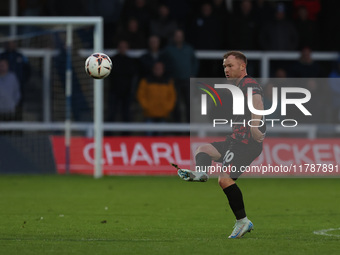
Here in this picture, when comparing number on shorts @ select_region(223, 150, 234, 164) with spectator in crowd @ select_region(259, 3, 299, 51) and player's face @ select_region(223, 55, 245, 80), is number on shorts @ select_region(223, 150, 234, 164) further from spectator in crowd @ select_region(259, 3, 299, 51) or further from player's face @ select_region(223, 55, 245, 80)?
spectator in crowd @ select_region(259, 3, 299, 51)

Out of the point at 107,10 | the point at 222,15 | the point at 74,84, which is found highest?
the point at 107,10

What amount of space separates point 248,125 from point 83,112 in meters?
10.6

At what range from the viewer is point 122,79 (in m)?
19.3

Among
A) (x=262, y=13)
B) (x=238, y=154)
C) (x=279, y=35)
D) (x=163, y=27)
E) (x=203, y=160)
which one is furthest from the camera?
(x=262, y=13)

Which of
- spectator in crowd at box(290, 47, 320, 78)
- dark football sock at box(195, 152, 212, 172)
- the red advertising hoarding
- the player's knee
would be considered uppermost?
spectator in crowd at box(290, 47, 320, 78)

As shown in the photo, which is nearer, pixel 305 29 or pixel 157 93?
pixel 157 93

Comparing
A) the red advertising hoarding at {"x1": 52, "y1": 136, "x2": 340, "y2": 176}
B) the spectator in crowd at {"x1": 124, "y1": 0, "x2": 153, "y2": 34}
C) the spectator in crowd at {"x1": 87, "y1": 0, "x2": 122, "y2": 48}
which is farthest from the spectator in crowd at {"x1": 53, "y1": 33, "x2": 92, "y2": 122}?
the spectator in crowd at {"x1": 124, "y1": 0, "x2": 153, "y2": 34}

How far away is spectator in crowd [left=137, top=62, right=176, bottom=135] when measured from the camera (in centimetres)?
1905

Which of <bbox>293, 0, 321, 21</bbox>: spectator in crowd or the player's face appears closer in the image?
the player's face

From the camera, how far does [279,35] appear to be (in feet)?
66.7

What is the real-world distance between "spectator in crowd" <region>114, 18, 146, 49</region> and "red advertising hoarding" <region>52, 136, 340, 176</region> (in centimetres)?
246

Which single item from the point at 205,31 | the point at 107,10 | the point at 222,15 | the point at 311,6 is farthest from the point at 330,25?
the point at 107,10

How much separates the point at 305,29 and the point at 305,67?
1100 mm

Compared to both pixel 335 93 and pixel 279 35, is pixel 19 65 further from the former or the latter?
pixel 335 93
